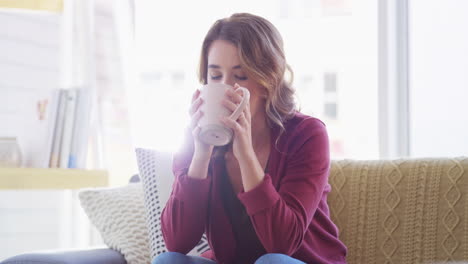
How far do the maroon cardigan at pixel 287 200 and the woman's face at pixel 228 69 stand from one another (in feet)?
0.50

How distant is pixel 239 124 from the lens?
120 centimetres

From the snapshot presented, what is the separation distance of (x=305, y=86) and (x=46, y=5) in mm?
4628

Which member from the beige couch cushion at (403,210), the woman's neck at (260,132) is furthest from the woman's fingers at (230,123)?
the beige couch cushion at (403,210)

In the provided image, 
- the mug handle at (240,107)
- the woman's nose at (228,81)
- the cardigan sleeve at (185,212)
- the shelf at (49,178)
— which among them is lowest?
the shelf at (49,178)

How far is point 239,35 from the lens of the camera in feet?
4.53

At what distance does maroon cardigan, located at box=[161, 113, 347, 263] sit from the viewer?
1326 mm

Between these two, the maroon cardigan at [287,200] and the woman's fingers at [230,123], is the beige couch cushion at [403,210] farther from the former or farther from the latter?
the woman's fingers at [230,123]

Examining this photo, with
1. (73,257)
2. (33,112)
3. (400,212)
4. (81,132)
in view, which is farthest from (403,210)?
(33,112)

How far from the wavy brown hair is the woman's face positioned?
0.04ft

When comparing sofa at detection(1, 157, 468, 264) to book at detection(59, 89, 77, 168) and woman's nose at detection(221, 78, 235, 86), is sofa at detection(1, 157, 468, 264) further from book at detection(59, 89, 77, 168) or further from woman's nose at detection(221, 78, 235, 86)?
book at detection(59, 89, 77, 168)

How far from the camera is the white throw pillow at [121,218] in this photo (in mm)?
1702

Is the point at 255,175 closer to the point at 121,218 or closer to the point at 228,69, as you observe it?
the point at 228,69

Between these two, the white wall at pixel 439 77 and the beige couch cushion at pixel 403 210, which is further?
the white wall at pixel 439 77

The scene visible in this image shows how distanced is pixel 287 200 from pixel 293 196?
0.02m
